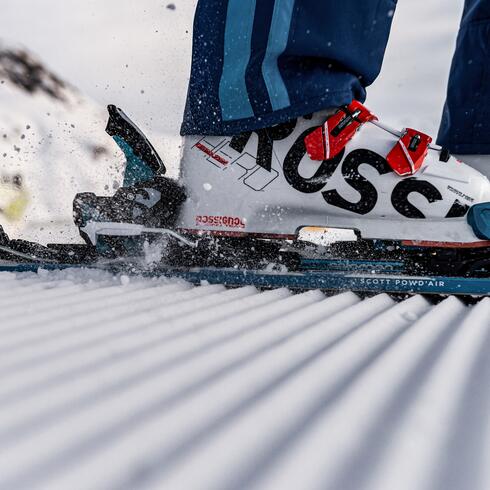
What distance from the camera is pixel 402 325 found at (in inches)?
23.1

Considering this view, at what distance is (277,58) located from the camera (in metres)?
0.94

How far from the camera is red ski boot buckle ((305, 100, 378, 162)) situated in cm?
93

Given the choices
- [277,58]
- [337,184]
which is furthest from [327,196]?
[277,58]

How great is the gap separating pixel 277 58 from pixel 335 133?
0.18m

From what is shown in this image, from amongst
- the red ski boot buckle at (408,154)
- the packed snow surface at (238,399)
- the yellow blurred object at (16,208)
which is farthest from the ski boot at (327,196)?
the yellow blurred object at (16,208)

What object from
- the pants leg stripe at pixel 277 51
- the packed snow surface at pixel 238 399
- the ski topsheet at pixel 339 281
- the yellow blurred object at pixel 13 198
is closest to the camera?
the packed snow surface at pixel 238 399

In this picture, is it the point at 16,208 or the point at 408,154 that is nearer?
the point at 408,154

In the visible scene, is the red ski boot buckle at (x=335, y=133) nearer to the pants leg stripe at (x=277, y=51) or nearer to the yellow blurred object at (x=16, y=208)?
the pants leg stripe at (x=277, y=51)

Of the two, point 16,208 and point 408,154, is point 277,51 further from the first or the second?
point 16,208

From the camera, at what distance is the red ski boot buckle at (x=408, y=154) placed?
91 centimetres

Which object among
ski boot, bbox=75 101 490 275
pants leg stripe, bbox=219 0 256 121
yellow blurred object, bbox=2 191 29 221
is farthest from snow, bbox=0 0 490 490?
yellow blurred object, bbox=2 191 29 221

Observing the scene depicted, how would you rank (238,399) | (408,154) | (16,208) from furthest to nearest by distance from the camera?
(16,208)
(408,154)
(238,399)

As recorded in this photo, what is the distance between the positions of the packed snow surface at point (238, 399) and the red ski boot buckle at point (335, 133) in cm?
41

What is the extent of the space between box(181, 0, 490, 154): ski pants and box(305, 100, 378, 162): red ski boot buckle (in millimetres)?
29
